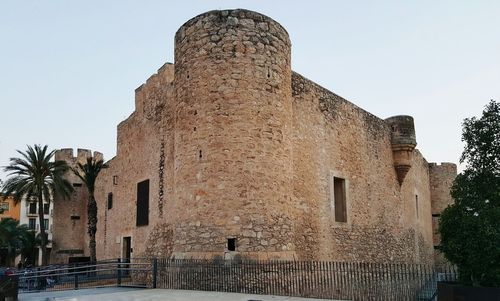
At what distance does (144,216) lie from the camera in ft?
56.5

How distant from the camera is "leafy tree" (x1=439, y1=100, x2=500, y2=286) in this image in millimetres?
8383

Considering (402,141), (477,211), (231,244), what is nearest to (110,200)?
(231,244)

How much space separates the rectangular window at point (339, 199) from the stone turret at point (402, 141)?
530 cm

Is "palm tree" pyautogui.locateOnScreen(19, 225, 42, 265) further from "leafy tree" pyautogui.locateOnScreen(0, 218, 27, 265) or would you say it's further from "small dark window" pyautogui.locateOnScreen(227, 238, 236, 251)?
"small dark window" pyautogui.locateOnScreen(227, 238, 236, 251)

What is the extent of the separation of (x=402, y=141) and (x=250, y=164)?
1134 cm

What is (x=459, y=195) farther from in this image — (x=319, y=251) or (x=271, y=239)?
(x=319, y=251)

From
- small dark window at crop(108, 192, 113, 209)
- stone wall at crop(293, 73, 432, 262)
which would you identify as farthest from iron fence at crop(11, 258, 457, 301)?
small dark window at crop(108, 192, 113, 209)

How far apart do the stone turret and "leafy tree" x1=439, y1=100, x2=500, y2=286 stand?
38.4 feet

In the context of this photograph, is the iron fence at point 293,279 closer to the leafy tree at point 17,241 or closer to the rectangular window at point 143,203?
the rectangular window at point 143,203

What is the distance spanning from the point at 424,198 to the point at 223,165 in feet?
61.7

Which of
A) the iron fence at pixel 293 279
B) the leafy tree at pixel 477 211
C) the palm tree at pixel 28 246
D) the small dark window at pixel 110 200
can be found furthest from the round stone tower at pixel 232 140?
the palm tree at pixel 28 246

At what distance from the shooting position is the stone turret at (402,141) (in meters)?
21.2

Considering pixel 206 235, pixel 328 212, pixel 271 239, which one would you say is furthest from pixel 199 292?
pixel 328 212

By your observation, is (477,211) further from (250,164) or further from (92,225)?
(92,225)
